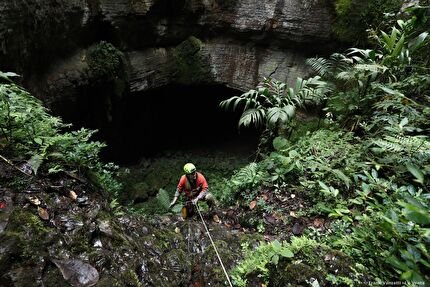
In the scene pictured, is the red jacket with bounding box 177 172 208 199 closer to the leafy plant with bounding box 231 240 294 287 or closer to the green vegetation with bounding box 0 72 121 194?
the green vegetation with bounding box 0 72 121 194

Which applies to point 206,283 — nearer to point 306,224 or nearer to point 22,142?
point 306,224

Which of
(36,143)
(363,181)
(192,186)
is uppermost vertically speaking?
(36,143)

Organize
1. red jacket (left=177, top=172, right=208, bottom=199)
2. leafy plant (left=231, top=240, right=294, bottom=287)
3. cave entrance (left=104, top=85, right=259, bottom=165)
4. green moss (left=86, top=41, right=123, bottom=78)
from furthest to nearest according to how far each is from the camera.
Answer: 1. cave entrance (left=104, top=85, right=259, bottom=165)
2. green moss (left=86, top=41, right=123, bottom=78)
3. red jacket (left=177, top=172, right=208, bottom=199)
4. leafy plant (left=231, top=240, right=294, bottom=287)

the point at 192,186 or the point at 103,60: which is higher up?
the point at 103,60

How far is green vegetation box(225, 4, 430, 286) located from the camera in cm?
215

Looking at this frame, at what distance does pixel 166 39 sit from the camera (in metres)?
7.42

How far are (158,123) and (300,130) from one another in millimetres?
4640

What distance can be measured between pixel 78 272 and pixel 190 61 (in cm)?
642

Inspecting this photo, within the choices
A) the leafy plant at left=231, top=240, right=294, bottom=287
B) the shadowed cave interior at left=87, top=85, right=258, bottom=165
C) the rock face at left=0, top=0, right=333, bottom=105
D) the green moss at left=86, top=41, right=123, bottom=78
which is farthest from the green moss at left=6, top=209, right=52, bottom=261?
the shadowed cave interior at left=87, top=85, right=258, bottom=165

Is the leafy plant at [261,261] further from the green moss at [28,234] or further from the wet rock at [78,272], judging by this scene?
the green moss at [28,234]

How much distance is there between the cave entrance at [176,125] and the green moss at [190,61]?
0.42 metres

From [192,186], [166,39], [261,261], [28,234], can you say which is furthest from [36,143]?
[166,39]

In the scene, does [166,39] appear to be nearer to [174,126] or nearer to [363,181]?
[174,126]

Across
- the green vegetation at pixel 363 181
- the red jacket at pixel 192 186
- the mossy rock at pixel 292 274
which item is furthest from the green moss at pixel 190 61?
the mossy rock at pixel 292 274
